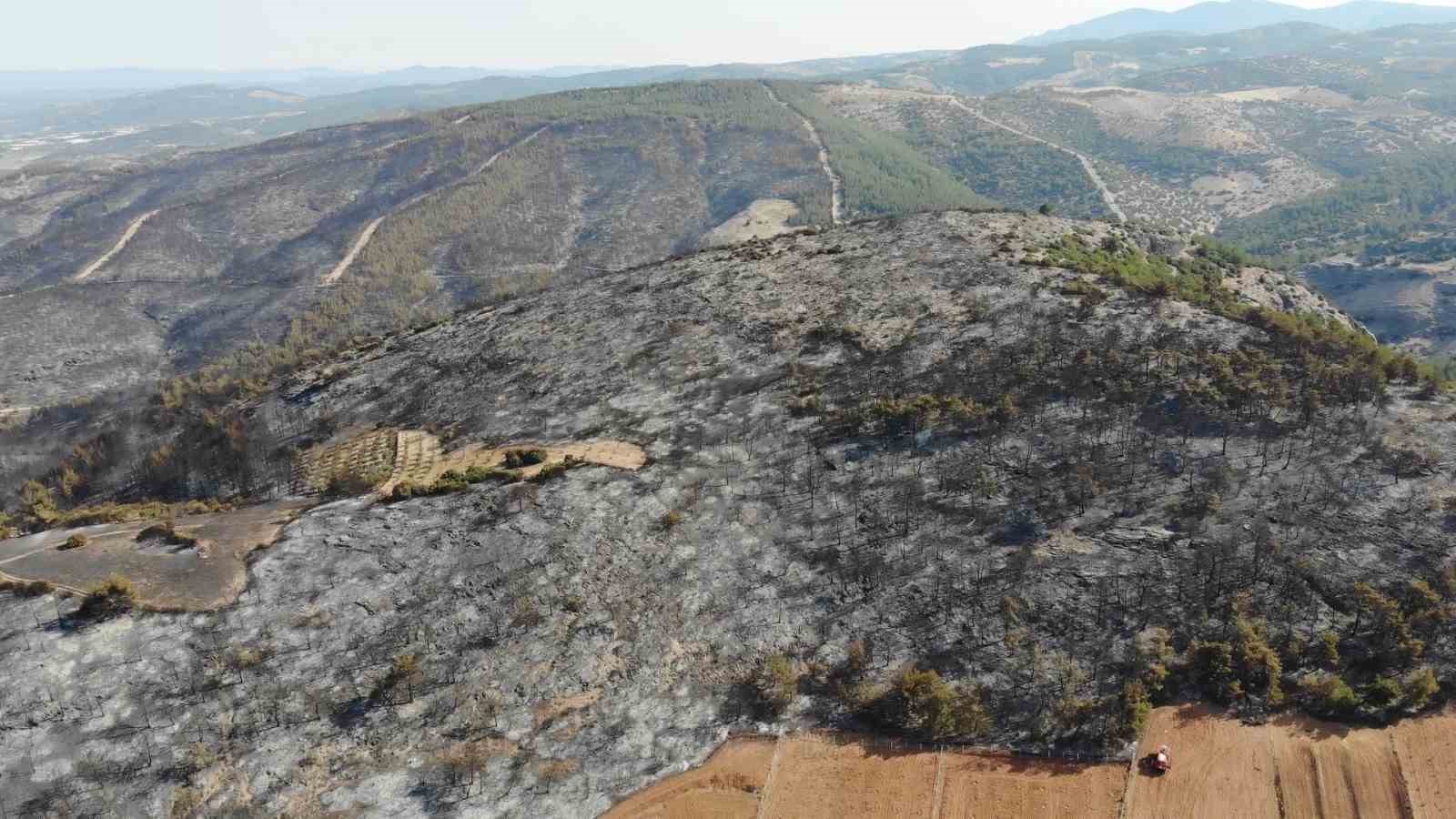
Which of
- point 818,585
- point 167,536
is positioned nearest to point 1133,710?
point 818,585

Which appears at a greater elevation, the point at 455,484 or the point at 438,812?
the point at 455,484

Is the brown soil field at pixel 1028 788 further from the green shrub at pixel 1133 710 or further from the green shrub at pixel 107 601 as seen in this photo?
the green shrub at pixel 107 601

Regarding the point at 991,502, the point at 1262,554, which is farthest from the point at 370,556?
the point at 1262,554

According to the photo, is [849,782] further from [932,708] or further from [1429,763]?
[1429,763]

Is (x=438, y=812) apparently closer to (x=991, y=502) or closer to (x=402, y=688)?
(x=402, y=688)

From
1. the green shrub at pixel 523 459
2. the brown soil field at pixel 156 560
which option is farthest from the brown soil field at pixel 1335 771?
the brown soil field at pixel 156 560

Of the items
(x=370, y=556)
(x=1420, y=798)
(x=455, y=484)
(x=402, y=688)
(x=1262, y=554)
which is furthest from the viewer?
(x=455, y=484)

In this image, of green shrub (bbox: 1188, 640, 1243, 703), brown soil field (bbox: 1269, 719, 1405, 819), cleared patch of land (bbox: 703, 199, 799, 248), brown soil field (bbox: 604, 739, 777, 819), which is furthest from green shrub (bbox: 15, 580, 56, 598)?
cleared patch of land (bbox: 703, 199, 799, 248)
